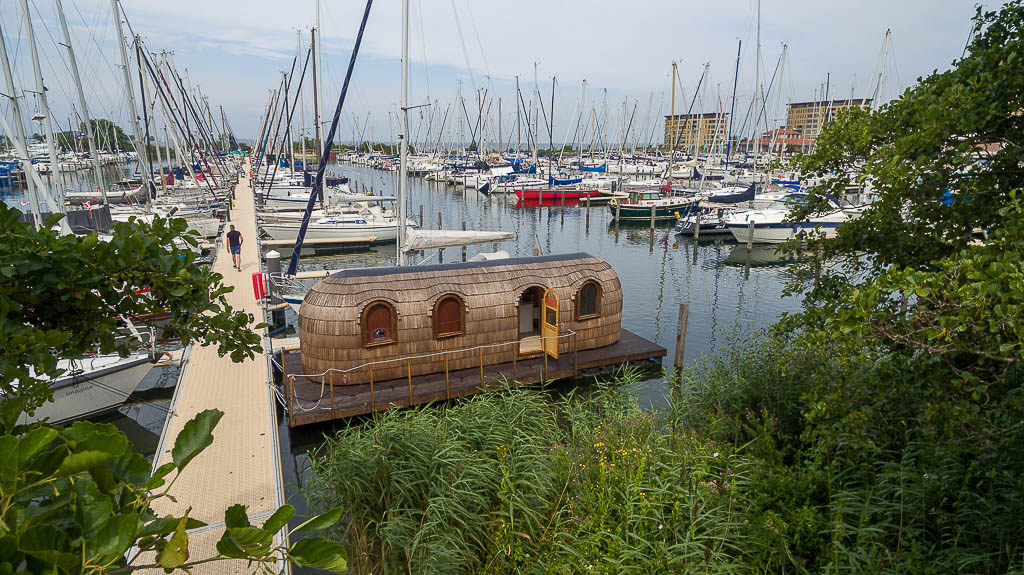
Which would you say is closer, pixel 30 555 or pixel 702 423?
pixel 30 555

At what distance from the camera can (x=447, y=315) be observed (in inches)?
456

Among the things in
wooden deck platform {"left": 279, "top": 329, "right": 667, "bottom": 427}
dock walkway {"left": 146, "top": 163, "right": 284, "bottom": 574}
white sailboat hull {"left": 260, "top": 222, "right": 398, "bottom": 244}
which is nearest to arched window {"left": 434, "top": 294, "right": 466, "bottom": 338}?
wooden deck platform {"left": 279, "top": 329, "right": 667, "bottom": 427}

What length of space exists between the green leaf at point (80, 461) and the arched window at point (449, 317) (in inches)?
376

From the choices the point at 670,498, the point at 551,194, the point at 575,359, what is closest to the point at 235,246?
the point at 575,359

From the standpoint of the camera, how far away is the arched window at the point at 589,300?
12859mm

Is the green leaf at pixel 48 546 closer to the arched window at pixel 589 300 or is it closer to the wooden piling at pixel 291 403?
the wooden piling at pixel 291 403

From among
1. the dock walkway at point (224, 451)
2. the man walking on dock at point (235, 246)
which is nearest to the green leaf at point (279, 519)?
the dock walkway at point (224, 451)

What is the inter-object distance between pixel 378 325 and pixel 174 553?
9.33m

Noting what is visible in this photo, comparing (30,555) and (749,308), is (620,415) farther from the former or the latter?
(749,308)

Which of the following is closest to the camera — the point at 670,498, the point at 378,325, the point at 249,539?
the point at 249,539

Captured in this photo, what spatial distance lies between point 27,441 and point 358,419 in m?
9.61

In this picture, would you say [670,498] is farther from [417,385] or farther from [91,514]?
[417,385]

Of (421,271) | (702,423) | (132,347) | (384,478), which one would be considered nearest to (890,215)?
(702,423)

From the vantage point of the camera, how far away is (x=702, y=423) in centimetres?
809
